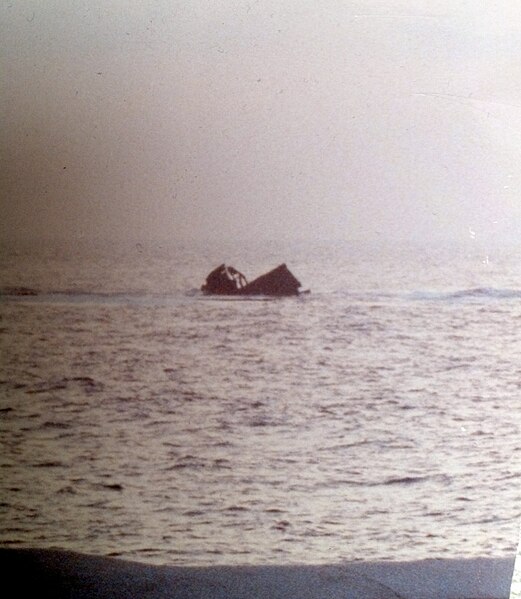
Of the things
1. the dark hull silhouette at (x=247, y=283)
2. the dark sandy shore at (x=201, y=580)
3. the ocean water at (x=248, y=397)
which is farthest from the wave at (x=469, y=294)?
the dark sandy shore at (x=201, y=580)

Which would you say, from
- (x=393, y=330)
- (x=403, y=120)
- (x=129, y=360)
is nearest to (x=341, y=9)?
(x=403, y=120)

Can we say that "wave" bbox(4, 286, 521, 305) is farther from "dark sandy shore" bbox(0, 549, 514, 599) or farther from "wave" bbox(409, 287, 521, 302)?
"dark sandy shore" bbox(0, 549, 514, 599)

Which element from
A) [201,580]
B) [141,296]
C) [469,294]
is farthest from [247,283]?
[201,580]

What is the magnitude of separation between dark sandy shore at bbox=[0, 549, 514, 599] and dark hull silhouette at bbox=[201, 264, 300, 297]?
103cm

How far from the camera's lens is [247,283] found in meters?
3.07

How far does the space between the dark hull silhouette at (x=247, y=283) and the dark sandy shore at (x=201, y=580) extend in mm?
1031

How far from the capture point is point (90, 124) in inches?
118

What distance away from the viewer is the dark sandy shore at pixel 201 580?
3.13 m

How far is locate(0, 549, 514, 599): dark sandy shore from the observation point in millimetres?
3129

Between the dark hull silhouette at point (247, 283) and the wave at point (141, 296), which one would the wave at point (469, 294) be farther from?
the dark hull silhouette at point (247, 283)

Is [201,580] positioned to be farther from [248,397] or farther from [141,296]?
[141,296]

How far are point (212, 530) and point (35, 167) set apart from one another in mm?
1460

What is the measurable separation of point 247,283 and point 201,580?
1112mm

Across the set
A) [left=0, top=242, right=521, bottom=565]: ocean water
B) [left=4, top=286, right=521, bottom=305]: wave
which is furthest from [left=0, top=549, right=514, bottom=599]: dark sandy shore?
[left=4, top=286, right=521, bottom=305]: wave
